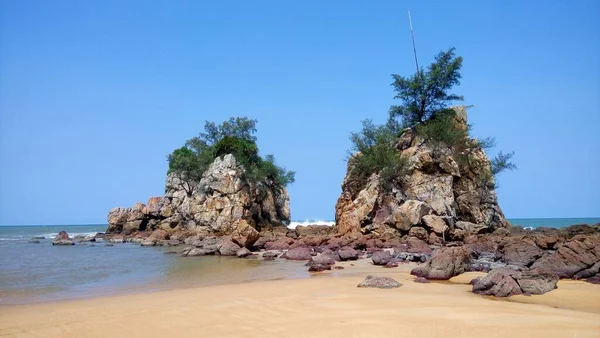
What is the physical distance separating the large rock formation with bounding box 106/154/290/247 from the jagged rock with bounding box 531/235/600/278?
96.2 feet

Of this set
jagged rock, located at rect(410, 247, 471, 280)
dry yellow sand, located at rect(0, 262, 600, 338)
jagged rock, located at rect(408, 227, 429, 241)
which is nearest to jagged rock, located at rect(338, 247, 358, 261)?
jagged rock, located at rect(410, 247, 471, 280)

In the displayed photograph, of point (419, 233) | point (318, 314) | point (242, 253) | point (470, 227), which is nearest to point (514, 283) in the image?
point (318, 314)

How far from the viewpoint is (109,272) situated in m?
16.7

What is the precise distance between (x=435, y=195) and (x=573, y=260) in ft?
65.1

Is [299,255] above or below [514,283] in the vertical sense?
below

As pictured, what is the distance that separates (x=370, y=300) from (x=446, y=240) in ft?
64.8

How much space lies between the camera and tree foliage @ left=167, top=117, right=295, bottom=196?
4919 cm

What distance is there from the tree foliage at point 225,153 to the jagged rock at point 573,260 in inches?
1498

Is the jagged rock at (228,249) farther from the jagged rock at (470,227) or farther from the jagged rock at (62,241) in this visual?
the jagged rock at (62,241)

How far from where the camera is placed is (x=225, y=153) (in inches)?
1941

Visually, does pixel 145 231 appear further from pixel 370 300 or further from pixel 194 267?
pixel 370 300

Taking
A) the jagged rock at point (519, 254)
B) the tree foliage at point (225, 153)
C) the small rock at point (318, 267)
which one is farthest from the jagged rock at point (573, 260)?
the tree foliage at point (225, 153)

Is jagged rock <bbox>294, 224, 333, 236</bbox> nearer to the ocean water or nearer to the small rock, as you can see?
the ocean water

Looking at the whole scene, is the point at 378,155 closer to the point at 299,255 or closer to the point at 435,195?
the point at 435,195
